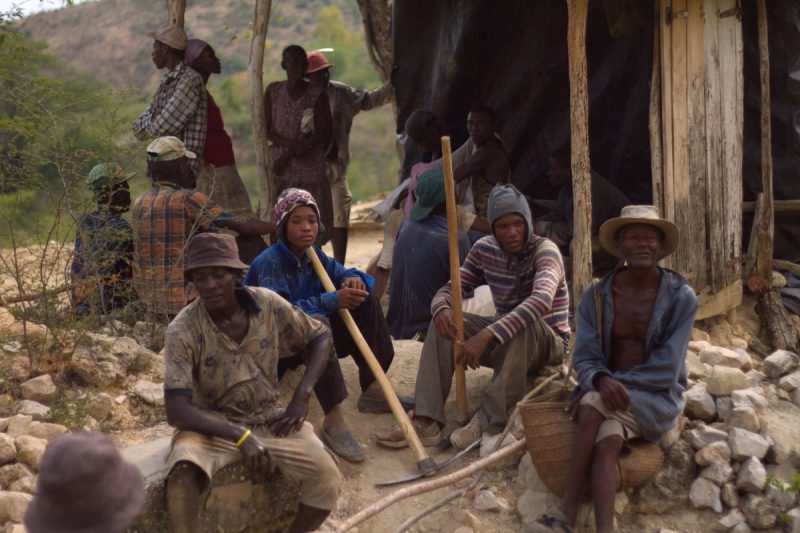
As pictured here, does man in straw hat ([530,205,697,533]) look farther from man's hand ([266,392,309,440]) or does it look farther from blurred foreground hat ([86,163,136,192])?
blurred foreground hat ([86,163,136,192])

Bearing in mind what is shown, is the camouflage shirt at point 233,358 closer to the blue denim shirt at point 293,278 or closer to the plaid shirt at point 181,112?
the blue denim shirt at point 293,278

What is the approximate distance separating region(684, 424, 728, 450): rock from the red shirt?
13.0ft

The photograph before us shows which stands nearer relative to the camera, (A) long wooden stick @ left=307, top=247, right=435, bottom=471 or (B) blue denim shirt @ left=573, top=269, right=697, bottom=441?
(B) blue denim shirt @ left=573, top=269, right=697, bottom=441

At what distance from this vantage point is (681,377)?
12.8ft

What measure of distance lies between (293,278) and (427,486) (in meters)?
1.37

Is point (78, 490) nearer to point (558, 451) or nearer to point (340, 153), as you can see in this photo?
point (558, 451)

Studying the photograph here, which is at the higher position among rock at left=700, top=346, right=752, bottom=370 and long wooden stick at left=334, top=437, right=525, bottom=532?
rock at left=700, top=346, right=752, bottom=370

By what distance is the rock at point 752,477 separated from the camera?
380cm

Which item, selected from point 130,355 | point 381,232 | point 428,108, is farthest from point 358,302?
point 381,232

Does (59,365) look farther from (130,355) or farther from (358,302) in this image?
(358,302)

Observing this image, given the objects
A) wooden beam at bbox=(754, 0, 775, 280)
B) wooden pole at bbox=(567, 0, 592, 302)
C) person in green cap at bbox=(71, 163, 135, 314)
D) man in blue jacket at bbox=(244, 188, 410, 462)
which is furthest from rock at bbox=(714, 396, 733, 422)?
person in green cap at bbox=(71, 163, 135, 314)

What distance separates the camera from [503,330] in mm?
4328

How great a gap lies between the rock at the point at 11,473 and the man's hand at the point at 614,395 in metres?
2.39

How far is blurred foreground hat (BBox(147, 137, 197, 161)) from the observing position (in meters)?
5.41
